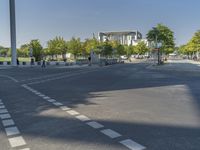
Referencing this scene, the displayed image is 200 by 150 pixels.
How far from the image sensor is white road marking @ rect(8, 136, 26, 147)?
5336 millimetres

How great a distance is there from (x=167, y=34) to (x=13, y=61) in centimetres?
2966

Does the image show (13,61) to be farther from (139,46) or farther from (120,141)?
(139,46)

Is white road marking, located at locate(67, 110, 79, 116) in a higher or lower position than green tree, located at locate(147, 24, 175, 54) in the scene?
lower

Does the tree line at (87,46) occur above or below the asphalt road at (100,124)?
above

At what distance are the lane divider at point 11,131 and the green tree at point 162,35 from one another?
45823 millimetres

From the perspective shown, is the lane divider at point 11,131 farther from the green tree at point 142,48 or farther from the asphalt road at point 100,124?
the green tree at point 142,48

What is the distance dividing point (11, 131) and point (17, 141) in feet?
2.86

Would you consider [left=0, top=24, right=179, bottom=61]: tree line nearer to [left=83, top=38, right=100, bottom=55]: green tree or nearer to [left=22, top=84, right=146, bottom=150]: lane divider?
[left=83, top=38, right=100, bottom=55]: green tree

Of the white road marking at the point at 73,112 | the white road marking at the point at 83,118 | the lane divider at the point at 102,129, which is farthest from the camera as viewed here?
the white road marking at the point at 73,112

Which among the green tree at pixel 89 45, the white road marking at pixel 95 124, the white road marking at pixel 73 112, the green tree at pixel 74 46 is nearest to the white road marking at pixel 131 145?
the white road marking at pixel 95 124

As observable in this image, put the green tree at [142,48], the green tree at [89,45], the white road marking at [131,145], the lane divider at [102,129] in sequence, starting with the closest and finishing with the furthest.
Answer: the white road marking at [131,145]
the lane divider at [102,129]
the green tree at [89,45]
the green tree at [142,48]

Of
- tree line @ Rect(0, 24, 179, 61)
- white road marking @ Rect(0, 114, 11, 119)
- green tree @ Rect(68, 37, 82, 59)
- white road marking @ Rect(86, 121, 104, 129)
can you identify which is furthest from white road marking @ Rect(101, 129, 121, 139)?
green tree @ Rect(68, 37, 82, 59)

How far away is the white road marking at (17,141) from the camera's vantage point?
17.5ft

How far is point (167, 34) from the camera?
5334 cm
